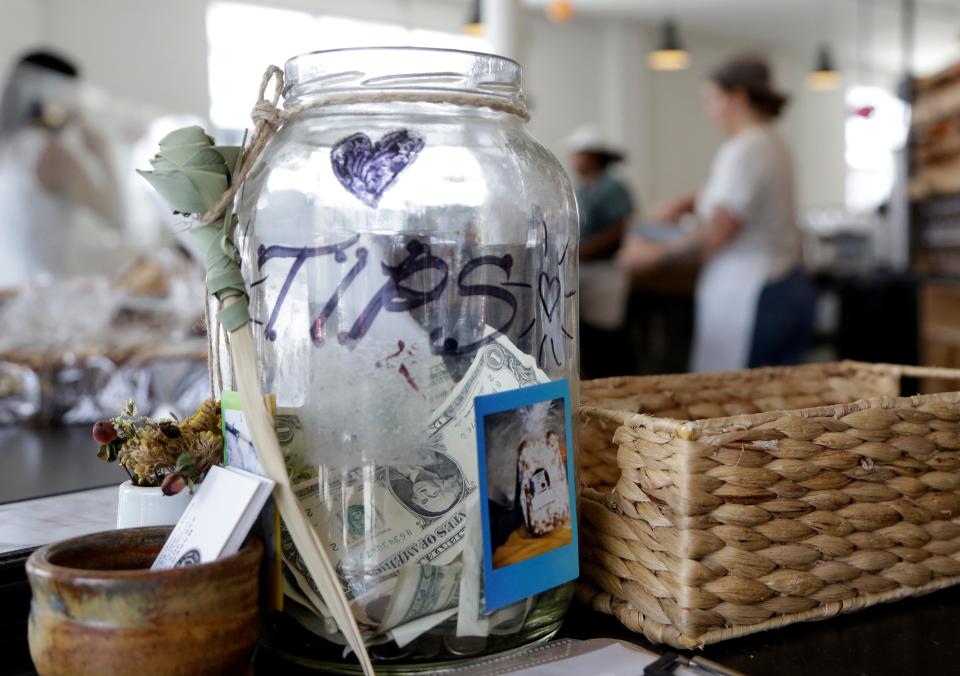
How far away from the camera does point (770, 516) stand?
531mm

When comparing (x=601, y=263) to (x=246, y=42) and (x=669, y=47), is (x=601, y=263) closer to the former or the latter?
(x=669, y=47)

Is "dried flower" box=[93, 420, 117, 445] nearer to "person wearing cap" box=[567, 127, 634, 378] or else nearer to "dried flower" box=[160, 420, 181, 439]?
"dried flower" box=[160, 420, 181, 439]

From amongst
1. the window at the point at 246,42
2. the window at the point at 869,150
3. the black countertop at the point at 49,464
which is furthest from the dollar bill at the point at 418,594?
the window at the point at 869,150

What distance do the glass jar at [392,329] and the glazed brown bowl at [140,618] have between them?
6 cm

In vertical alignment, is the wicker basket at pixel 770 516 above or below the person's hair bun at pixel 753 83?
below

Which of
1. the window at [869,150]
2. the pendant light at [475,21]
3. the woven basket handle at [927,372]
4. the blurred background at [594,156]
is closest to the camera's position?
the woven basket handle at [927,372]

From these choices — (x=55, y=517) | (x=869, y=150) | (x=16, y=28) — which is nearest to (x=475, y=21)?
(x=16, y=28)

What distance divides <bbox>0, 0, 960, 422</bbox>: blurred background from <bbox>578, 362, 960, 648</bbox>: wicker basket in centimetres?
30

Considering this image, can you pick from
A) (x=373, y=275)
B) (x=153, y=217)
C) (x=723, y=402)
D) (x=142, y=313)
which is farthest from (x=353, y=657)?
(x=153, y=217)

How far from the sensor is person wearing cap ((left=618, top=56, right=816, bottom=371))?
2613mm

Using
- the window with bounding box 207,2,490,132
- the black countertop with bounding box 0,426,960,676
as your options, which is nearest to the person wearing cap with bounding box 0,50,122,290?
the black countertop with bounding box 0,426,960,676

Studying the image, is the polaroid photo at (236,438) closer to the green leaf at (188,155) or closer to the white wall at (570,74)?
the green leaf at (188,155)

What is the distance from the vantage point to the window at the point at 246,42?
6.66 metres

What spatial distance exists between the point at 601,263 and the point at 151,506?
11.6 ft
